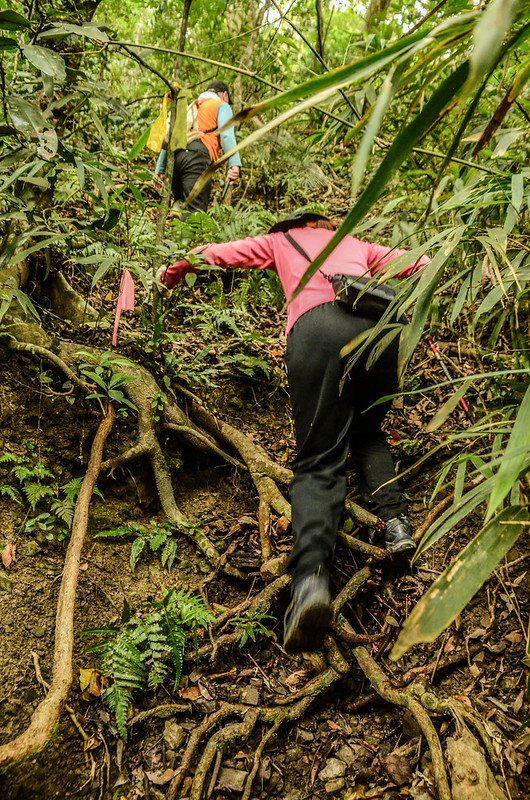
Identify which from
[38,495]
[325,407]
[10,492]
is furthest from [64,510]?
[325,407]

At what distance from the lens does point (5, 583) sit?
212 cm

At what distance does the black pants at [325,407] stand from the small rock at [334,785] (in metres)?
0.81

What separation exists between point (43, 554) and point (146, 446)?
31.6 inches

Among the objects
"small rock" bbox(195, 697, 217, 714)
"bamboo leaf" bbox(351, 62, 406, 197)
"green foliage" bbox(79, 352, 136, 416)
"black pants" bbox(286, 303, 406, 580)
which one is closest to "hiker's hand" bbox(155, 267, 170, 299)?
"green foliage" bbox(79, 352, 136, 416)

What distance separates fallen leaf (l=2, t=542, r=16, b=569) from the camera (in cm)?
217

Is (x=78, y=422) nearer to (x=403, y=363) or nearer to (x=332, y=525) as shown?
(x=332, y=525)

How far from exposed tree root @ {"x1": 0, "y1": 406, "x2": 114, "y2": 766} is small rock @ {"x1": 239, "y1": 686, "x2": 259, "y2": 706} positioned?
2.50ft

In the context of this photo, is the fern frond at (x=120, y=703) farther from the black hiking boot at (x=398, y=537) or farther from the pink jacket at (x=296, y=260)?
the pink jacket at (x=296, y=260)

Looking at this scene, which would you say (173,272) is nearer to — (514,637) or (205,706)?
(205,706)

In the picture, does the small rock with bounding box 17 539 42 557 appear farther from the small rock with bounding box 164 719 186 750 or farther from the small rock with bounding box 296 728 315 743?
the small rock with bounding box 296 728 315 743

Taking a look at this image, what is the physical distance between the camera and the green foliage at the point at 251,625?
2244mm

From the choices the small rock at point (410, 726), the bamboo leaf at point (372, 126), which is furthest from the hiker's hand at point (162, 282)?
the small rock at point (410, 726)

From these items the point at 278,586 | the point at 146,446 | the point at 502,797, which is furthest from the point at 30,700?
the point at 502,797

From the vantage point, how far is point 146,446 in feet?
9.45
